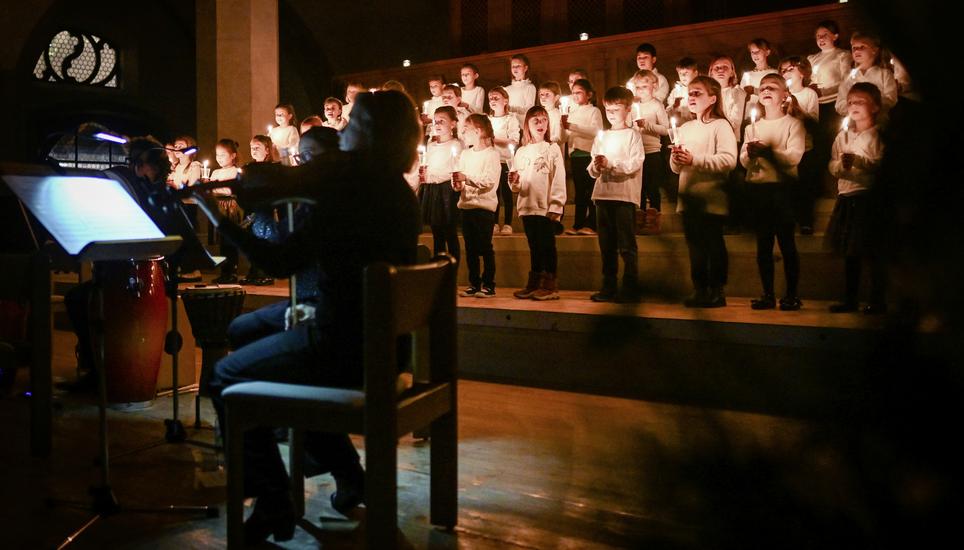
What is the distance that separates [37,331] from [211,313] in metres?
0.78

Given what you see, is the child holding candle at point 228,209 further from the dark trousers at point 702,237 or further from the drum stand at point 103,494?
the dark trousers at point 702,237

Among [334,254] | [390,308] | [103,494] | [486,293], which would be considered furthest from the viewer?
[486,293]

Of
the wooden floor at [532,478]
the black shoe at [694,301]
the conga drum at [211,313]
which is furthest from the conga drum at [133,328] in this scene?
the black shoe at [694,301]

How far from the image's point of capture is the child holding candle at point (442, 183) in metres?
6.23

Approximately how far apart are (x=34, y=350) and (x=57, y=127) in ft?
38.7

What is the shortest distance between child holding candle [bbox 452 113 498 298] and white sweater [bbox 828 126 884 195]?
4.93m

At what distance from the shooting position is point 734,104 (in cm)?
611

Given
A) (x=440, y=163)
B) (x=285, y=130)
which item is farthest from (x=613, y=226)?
(x=285, y=130)

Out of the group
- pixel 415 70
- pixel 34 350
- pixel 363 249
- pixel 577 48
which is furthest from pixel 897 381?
pixel 415 70

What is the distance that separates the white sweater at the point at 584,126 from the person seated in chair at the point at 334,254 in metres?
4.06

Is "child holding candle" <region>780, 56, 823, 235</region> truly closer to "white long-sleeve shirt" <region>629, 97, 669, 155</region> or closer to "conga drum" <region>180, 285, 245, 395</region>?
"conga drum" <region>180, 285, 245, 395</region>

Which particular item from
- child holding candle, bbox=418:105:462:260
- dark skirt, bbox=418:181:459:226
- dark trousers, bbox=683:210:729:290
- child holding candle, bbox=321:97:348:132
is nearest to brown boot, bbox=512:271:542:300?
child holding candle, bbox=418:105:462:260

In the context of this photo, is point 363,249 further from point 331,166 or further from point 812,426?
point 812,426

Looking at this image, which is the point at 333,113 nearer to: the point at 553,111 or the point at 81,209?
the point at 553,111
